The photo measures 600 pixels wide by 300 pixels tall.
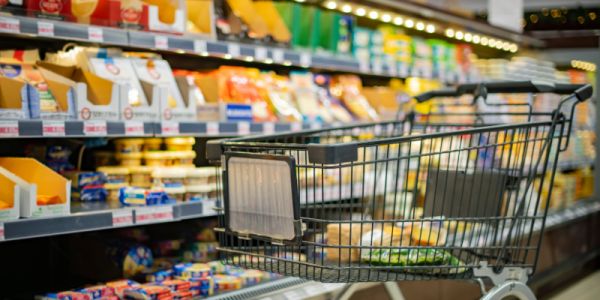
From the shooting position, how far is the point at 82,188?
243cm

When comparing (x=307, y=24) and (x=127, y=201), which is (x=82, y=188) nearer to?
(x=127, y=201)

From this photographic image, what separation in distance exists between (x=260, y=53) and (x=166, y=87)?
525 mm

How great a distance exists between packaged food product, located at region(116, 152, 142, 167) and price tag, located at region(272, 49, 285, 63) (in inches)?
30.1

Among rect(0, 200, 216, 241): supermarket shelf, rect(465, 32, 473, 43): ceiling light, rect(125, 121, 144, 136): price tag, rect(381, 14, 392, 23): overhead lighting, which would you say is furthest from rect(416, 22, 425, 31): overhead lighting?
rect(125, 121, 144, 136): price tag

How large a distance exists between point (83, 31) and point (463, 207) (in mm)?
1420

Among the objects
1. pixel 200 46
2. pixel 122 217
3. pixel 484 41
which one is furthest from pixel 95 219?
pixel 484 41

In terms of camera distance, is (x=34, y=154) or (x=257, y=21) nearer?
(x=34, y=154)

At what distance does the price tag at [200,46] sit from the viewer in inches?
104

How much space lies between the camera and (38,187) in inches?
84.1

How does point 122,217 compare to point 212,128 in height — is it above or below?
below

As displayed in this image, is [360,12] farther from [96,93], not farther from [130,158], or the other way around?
[96,93]

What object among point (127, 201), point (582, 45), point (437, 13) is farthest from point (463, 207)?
point (582, 45)

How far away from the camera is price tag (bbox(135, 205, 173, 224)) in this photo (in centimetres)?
232

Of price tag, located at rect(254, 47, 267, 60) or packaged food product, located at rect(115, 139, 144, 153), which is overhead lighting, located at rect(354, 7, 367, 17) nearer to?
price tag, located at rect(254, 47, 267, 60)
